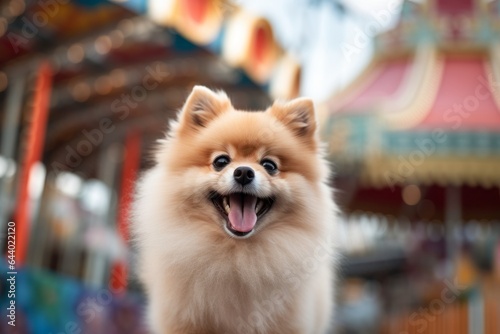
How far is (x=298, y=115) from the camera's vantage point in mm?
2766

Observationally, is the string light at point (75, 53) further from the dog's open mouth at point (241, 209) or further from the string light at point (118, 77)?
the dog's open mouth at point (241, 209)

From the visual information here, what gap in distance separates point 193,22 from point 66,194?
7839 millimetres

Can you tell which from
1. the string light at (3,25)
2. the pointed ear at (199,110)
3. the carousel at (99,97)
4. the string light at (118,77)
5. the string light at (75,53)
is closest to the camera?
the pointed ear at (199,110)

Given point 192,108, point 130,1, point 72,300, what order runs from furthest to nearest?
point 130,1, point 72,300, point 192,108

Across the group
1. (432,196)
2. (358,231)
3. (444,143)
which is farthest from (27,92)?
(358,231)

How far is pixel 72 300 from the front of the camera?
5.39m

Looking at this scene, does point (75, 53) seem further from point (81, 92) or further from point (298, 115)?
point (298, 115)

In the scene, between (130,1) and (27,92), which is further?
(27,92)

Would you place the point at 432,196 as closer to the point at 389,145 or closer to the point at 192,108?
the point at 389,145

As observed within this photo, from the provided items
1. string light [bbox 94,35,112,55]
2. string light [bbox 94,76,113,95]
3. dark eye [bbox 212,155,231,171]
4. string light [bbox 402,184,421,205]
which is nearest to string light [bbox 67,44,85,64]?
string light [bbox 94,35,112,55]

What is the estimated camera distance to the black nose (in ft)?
7.61

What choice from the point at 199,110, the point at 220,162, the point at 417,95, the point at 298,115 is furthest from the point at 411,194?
the point at 220,162

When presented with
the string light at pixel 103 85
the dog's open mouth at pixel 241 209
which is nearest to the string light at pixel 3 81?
the string light at pixel 103 85

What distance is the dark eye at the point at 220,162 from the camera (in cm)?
249
